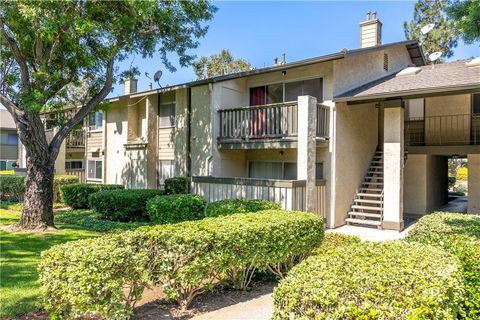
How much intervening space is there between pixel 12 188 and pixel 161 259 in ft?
58.4

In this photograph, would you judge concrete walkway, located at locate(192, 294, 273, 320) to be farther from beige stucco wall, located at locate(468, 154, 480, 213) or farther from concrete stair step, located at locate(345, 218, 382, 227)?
beige stucco wall, located at locate(468, 154, 480, 213)

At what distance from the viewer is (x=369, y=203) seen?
13281mm

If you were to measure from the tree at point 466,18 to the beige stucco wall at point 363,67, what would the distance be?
4.79m

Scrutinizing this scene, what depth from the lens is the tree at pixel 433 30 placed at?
90.5 ft

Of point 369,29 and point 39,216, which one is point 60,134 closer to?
point 39,216

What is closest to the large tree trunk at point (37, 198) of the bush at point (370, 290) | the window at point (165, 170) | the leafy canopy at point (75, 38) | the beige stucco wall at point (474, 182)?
the leafy canopy at point (75, 38)

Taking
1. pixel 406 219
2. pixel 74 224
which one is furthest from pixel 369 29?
pixel 74 224

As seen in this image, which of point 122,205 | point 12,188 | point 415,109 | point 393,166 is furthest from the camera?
point 12,188

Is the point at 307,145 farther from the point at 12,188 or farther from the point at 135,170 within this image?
the point at 12,188

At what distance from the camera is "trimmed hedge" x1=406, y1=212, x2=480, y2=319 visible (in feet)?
14.5

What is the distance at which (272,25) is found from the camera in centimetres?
1492

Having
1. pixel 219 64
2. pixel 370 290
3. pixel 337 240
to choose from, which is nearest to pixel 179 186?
pixel 337 240

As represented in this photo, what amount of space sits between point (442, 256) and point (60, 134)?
11316 mm

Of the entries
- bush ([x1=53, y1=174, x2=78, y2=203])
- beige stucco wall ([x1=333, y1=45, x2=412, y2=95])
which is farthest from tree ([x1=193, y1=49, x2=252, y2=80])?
beige stucco wall ([x1=333, y1=45, x2=412, y2=95])
